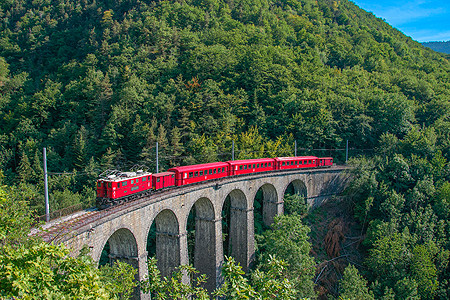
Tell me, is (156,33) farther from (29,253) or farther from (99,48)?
(29,253)

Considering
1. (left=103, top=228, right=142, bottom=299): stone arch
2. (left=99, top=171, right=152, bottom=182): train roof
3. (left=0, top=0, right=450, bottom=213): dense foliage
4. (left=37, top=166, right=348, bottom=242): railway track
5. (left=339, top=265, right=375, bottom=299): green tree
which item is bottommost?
(left=339, top=265, right=375, bottom=299): green tree

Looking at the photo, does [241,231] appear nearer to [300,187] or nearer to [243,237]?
[243,237]

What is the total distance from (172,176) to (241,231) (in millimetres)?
10738

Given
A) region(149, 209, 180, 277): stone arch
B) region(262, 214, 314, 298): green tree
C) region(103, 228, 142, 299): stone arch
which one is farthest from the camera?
region(262, 214, 314, 298): green tree

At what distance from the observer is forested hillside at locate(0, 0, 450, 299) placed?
118 feet

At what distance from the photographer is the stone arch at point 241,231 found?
111 ft

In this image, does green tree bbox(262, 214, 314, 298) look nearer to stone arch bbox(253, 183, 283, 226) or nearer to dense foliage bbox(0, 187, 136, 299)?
stone arch bbox(253, 183, 283, 226)

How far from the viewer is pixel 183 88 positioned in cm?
5569

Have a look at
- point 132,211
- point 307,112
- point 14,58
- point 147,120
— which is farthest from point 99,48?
point 132,211

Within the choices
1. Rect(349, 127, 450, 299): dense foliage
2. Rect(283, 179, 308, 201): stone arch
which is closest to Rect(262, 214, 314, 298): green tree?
Rect(349, 127, 450, 299): dense foliage

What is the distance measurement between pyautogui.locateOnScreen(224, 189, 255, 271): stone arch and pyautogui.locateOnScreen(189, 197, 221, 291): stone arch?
447 cm

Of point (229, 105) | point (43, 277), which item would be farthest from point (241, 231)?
point (43, 277)

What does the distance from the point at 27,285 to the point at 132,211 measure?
1362 cm

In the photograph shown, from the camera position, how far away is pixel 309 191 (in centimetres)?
4191
